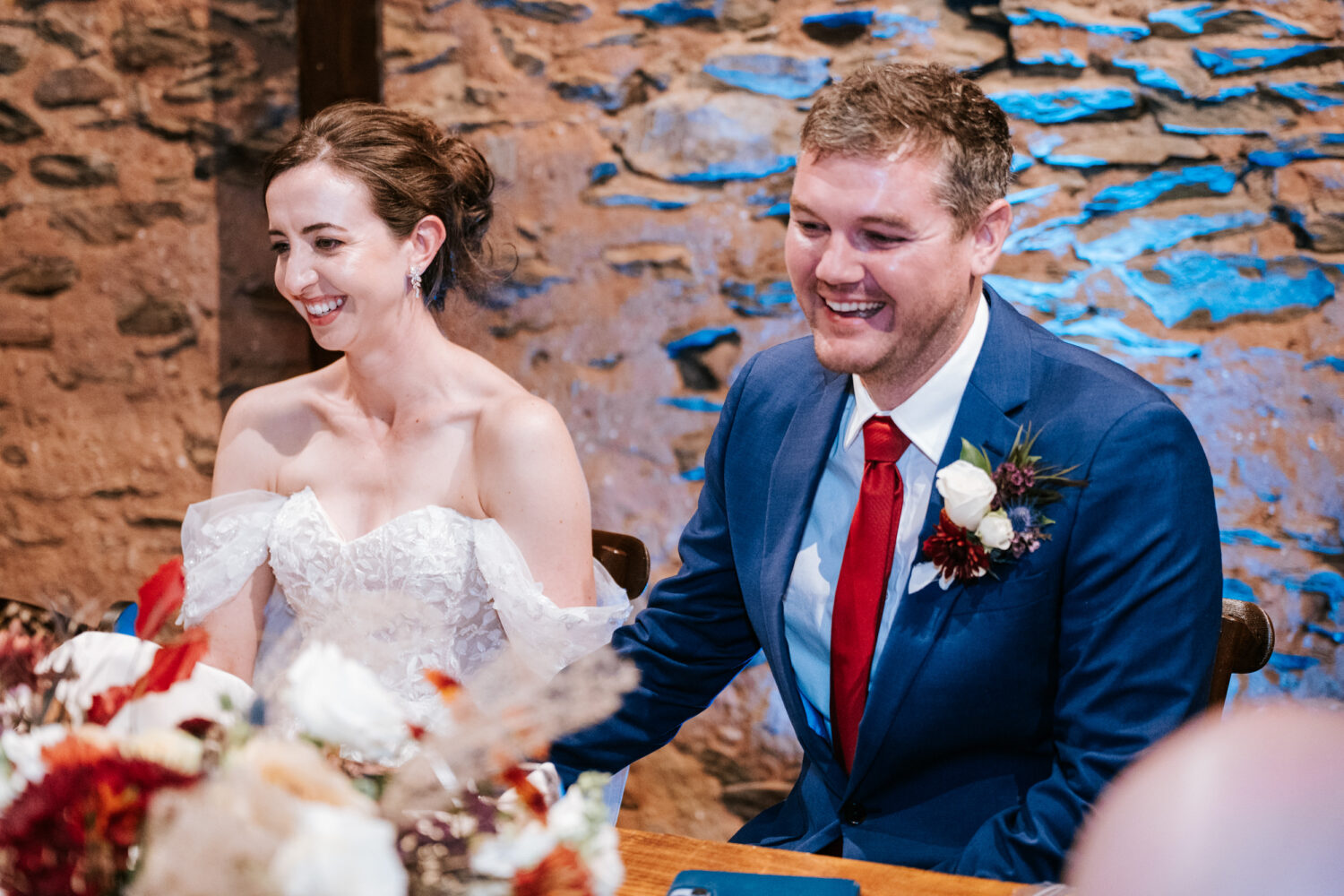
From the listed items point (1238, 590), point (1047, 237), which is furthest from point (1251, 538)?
point (1047, 237)

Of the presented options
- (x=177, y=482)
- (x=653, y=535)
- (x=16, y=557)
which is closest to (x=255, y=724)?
(x=653, y=535)

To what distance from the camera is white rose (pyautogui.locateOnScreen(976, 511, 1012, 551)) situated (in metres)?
1.39

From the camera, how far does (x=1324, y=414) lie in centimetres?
250

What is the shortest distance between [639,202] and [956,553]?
1.81 meters

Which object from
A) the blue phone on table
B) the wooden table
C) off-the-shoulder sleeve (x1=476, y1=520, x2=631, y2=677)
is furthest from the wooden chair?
off-the-shoulder sleeve (x1=476, y1=520, x2=631, y2=677)

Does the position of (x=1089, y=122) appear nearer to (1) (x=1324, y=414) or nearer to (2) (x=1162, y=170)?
(2) (x=1162, y=170)

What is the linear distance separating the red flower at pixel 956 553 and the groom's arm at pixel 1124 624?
0.34 ft

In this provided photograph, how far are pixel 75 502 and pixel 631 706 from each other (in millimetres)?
2621

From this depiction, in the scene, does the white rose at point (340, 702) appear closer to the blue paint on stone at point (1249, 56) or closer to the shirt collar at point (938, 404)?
the shirt collar at point (938, 404)

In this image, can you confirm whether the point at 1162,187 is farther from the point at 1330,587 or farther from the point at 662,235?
the point at 662,235

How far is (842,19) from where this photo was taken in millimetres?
2814

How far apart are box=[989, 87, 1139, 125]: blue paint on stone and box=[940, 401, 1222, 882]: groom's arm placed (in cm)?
149

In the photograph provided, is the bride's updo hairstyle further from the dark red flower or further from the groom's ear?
the dark red flower

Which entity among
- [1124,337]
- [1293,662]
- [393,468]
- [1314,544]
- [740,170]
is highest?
[740,170]
